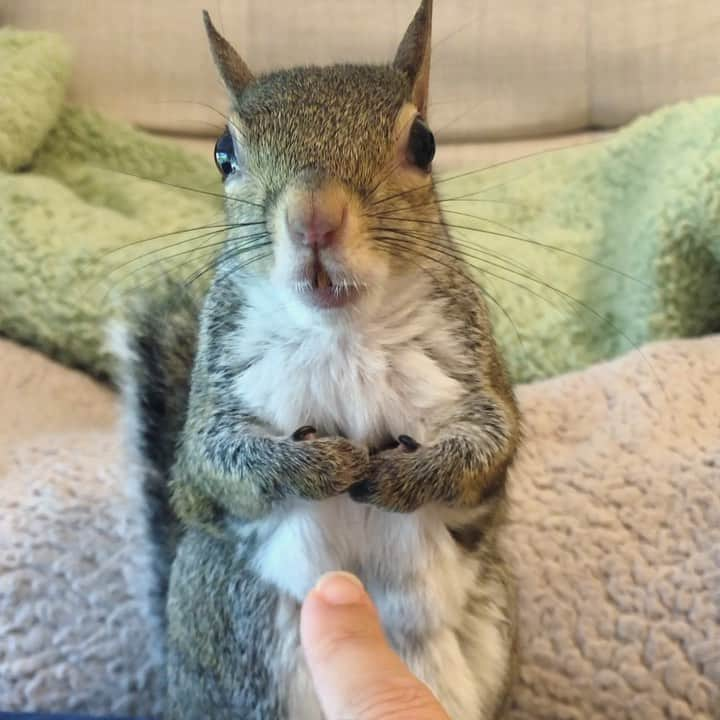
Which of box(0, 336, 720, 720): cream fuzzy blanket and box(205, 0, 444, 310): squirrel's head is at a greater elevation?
box(205, 0, 444, 310): squirrel's head

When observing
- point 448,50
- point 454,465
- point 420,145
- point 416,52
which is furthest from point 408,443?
point 448,50

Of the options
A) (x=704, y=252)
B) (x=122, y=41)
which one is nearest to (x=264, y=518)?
(x=704, y=252)

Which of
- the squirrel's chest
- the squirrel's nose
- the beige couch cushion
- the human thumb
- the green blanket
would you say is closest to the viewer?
the human thumb

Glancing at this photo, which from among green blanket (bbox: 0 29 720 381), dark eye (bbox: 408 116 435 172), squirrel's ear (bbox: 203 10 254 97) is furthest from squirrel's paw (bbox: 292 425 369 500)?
green blanket (bbox: 0 29 720 381)

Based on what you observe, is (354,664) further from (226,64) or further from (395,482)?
(226,64)

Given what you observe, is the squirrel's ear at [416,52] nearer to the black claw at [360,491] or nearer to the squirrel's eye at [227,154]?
the squirrel's eye at [227,154]

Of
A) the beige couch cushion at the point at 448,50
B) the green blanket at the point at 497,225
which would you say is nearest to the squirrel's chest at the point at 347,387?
the green blanket at the point at 497,225

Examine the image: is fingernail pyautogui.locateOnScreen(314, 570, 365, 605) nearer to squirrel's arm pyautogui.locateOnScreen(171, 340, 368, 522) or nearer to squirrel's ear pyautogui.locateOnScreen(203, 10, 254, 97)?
squirrel's arm pyautogui.locateOnScreen(171, 340, 368, 522)
